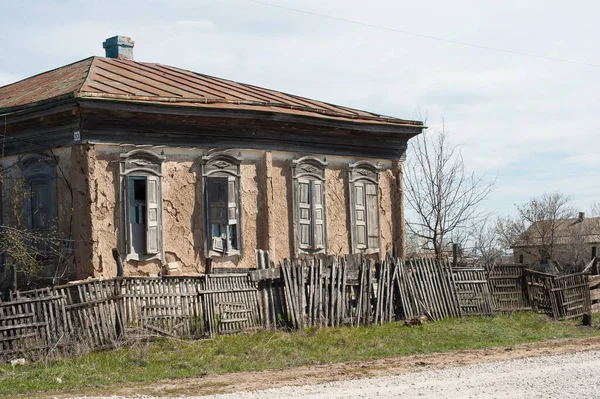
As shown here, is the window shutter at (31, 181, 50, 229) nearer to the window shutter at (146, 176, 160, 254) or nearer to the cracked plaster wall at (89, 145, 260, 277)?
the cracked plaster wall at (89, 145, 260, 277)

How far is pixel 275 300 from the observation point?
50.5 ft

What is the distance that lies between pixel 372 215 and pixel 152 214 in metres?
5.85

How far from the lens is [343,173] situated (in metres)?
19.8

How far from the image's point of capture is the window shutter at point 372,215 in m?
20.1

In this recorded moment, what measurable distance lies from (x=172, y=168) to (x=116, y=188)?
52.0 inches

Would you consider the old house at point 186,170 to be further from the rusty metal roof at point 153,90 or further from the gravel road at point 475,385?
the gravel road at point 475,385

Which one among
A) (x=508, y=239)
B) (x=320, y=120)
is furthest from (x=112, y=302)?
(x=508, y=239)

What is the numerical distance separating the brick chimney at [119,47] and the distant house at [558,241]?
29629 mm

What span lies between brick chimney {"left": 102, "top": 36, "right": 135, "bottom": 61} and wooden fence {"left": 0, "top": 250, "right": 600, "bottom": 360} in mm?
8307

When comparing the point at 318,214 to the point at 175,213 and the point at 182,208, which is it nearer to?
the point at 182,208

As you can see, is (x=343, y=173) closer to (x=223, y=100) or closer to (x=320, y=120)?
(x=320, y=120)

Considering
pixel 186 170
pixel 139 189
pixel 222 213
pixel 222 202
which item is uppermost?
pixel 186 170

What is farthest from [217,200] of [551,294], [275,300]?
[551,294]

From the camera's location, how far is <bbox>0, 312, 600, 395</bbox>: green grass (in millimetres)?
11188
